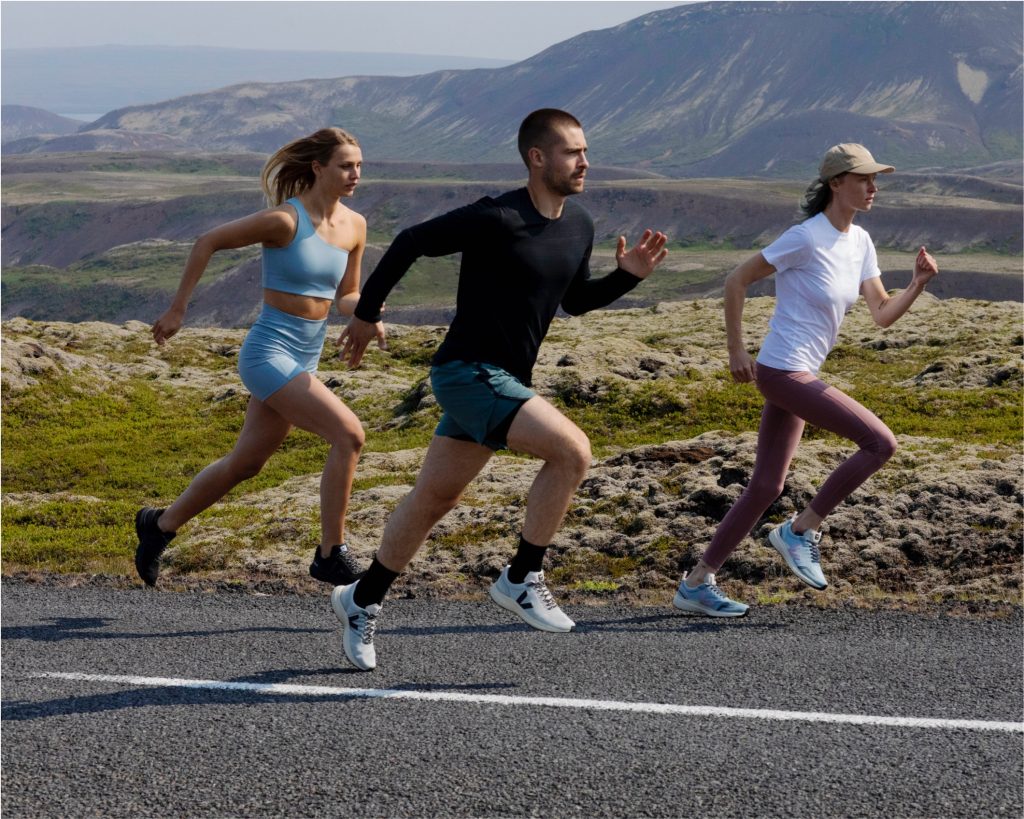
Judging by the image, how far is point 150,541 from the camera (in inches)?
338

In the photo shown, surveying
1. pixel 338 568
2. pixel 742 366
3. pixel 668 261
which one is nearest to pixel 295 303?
pixel 338 568

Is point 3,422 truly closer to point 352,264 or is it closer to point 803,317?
point 352,264

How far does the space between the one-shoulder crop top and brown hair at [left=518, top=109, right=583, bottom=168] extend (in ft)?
5.85

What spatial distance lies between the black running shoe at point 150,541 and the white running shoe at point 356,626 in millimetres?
2395

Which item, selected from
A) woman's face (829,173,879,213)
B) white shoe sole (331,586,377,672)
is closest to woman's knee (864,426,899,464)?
woman's face (829,173,879,213)

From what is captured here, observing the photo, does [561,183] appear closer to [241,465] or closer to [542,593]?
[542,593]

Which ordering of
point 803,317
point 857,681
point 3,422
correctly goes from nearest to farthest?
point 857,681
point 803,317
point 3,422

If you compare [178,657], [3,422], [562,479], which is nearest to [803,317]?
[562,479]

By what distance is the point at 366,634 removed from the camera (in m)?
6.59

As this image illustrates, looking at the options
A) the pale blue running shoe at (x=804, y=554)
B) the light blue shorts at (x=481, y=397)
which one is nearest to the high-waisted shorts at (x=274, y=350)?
the light blue shorts at (x=481, y=397)

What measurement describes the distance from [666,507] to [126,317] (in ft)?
462

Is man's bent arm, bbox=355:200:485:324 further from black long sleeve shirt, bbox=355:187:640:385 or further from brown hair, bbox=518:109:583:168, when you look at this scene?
brown hair, bbox=518:109:583:168

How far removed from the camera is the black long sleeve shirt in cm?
569

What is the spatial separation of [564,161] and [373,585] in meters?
2.47
